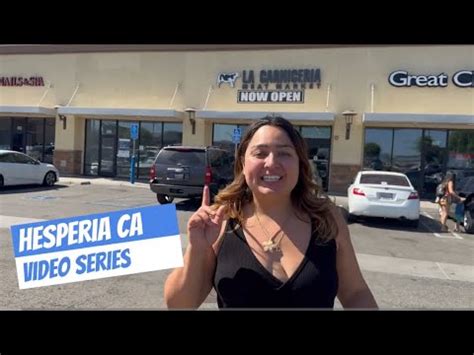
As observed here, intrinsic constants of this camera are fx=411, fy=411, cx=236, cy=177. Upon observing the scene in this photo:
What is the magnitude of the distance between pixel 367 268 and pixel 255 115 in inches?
454

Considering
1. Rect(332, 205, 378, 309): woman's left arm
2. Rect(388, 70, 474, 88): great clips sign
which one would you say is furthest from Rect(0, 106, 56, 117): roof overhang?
Rect(332, 205, 378, 309): woman's left arm

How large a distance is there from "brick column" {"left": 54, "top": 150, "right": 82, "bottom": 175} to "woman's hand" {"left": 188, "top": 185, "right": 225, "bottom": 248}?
67.5 ft

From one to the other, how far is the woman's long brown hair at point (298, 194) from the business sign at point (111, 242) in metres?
0.30

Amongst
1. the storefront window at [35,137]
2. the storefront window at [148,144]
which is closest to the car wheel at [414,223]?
the storefront window at [148,144]

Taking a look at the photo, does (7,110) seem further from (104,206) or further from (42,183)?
(104,206)

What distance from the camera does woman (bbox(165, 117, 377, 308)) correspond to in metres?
1.77

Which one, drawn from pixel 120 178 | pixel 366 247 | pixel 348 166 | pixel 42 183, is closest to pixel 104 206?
pixel 42 183

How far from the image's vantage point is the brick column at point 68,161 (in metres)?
20.8

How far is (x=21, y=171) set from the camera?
48.2 feet

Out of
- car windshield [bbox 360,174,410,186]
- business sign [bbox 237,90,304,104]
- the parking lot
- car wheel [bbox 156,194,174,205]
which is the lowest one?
the parking lot

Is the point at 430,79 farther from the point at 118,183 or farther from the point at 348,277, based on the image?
the point at 348,277

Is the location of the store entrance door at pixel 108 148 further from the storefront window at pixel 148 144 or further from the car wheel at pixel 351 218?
the car wheel at pixel 351 218

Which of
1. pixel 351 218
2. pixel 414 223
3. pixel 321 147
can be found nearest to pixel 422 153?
pixel 321 147

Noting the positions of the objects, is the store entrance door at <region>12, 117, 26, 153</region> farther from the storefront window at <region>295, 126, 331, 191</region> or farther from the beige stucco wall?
the storefront window at <region>295, 126, 331, 191</region>
